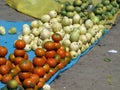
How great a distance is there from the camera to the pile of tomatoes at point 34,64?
4672 mm

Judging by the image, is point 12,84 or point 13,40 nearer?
point 12,84

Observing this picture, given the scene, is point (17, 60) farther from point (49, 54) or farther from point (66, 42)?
point (66, 42)

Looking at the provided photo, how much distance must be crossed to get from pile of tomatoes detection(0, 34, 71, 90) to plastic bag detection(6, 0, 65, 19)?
2705 millimetres

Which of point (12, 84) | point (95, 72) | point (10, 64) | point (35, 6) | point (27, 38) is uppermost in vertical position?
point (35, 6)

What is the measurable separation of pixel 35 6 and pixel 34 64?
3534 millimetres

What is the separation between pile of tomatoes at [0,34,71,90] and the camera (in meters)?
4.67

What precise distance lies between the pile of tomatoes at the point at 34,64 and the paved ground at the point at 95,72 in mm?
197

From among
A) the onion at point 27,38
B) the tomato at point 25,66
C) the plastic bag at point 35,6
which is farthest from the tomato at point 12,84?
the plastic bag at point 35,6

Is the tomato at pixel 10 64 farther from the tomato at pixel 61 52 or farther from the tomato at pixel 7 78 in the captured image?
the tomato at pixel 61 52

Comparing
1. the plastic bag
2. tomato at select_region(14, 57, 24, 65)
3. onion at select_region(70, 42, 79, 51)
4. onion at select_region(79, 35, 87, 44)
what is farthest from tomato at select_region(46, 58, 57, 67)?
the plastic bag

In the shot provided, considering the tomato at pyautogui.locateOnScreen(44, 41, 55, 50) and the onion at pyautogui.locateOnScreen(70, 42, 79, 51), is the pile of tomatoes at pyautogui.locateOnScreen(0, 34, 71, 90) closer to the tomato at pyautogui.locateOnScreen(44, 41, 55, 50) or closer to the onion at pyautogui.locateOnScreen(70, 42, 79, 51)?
the tomato at pyautogui.locateOnScreen(44, 41, 55, 50)

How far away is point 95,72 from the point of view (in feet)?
18.3

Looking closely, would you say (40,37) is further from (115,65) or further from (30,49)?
(115,65)

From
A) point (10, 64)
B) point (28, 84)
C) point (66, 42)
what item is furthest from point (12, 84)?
point (66, 42)
